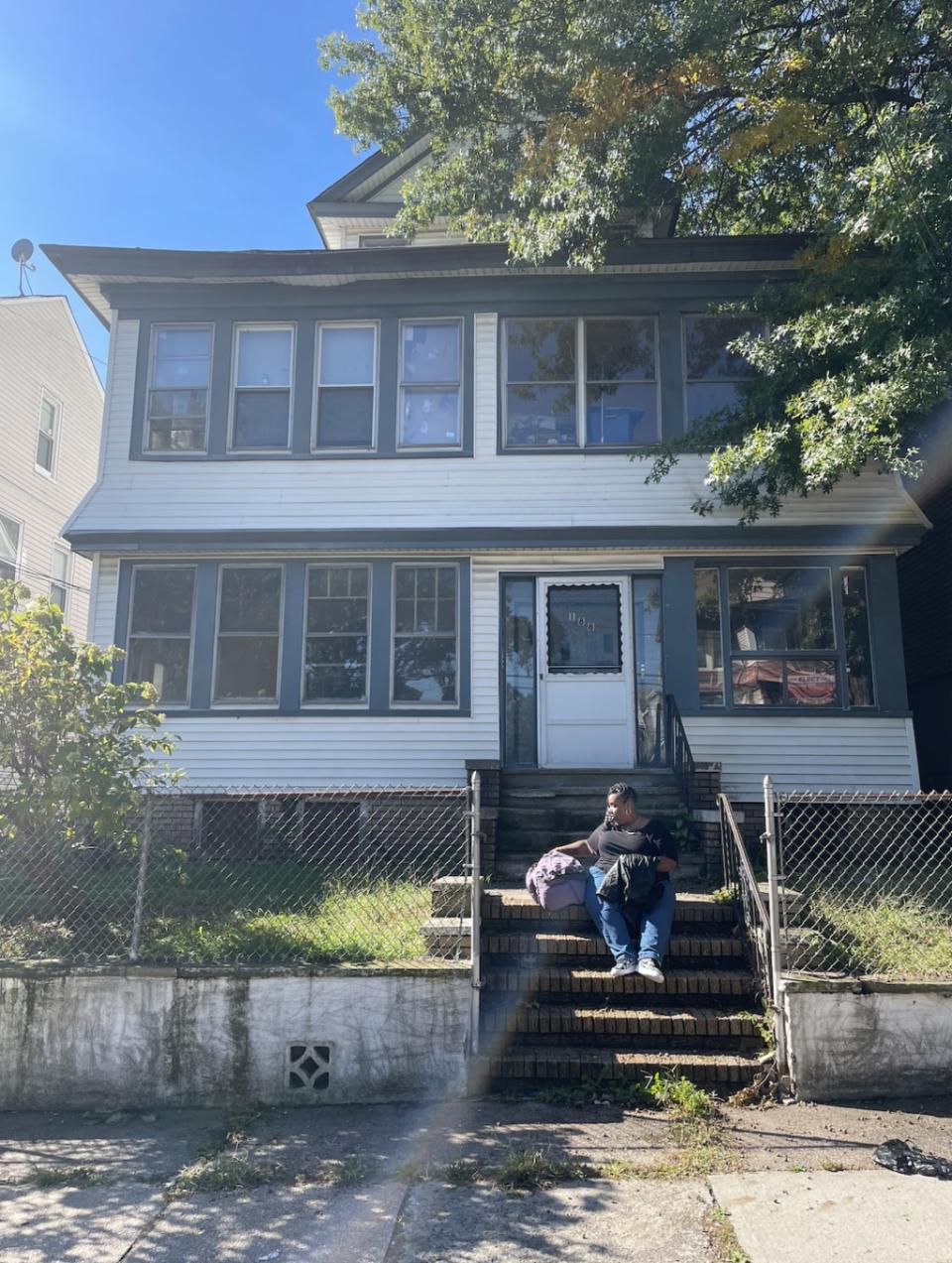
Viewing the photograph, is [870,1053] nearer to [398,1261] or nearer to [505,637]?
[398,1261]

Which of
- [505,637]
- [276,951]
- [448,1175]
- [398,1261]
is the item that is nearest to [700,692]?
[505,637]

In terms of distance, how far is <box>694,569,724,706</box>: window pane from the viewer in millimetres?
10164

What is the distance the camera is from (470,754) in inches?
399

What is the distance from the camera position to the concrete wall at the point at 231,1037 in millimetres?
5715

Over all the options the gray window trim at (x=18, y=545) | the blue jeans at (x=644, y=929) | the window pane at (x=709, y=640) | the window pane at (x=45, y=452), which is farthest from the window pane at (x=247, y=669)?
the window pane at (x=45, y=452)

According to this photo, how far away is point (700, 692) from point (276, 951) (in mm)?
5708

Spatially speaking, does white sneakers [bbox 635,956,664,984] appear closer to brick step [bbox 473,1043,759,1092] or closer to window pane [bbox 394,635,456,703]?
brick step [bbox 473,1043,759,1092]

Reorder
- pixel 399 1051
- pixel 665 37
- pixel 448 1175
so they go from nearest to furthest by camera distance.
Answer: pixel 448 1175 < pixel 399 1051 < pixel 665 37

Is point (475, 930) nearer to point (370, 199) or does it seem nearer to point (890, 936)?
point (890, 936)

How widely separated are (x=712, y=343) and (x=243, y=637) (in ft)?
20.9

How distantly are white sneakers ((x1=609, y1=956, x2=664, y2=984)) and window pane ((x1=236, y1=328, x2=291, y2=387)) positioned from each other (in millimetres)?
7759

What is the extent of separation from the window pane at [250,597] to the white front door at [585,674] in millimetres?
3039

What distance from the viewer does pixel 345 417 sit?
1096 cm

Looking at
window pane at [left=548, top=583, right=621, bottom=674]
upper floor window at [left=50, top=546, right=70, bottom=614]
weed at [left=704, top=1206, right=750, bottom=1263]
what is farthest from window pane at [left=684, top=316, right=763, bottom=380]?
upper floor window at [left=50, top=546, right=70, bottom=614]
